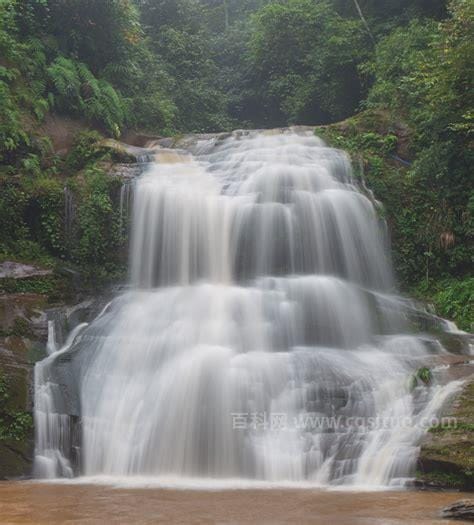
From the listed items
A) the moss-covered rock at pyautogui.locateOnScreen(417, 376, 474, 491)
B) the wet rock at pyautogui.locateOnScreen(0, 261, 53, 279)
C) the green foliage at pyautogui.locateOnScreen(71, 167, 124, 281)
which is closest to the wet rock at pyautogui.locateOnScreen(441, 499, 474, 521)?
the moss-covered rock at pyautogui.locateOnScreen(417, 376, 474, 491)

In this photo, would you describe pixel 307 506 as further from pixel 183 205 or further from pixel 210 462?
pixel 183 205

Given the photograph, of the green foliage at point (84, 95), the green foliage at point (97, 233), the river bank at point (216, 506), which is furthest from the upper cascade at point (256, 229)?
A: the river bank at point (216, 506)

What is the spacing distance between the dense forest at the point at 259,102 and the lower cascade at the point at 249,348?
1.08 m

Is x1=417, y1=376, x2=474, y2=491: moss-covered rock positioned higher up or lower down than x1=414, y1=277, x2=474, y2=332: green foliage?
lower down

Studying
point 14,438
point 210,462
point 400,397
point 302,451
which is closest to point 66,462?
point 14,438

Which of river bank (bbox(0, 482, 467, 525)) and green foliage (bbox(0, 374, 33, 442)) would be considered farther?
green foliage (bbox(0, 374, 33, 442))

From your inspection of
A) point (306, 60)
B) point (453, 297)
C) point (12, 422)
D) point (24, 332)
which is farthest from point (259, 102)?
point (12, 422)

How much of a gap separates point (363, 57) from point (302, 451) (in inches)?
715

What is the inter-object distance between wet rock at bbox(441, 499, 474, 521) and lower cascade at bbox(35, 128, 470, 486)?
62.9 inches

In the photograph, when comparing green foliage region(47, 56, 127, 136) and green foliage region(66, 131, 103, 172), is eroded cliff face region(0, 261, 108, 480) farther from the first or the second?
green foliage region(47, 56, 127, 136)

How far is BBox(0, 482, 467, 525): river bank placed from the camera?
516cm

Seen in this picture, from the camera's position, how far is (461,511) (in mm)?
4957

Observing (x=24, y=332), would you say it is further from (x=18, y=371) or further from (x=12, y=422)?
(x=12, y=422)

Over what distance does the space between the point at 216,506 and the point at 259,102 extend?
78.1 feet
